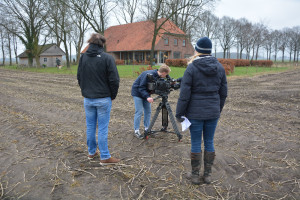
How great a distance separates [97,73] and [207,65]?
1.58 metres

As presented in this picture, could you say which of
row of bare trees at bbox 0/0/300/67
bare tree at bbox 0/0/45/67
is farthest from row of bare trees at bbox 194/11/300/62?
bare tree at bbox 0/0/45/67

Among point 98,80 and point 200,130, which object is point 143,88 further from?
point 200,130

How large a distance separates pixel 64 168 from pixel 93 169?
47 centimetres

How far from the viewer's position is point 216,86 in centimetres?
295

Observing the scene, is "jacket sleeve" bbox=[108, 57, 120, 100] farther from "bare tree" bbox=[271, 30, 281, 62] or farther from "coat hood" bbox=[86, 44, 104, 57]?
"bare tree" bbox=[271, 30, 281, 62]

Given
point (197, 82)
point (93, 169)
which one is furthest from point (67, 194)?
point (197, 82)

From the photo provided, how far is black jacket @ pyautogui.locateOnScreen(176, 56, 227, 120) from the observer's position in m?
2.87

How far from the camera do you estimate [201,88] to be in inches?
114

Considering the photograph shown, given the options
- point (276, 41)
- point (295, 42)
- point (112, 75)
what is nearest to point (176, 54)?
point (112, 75)

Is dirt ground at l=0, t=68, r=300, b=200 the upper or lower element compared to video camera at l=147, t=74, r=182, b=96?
lower

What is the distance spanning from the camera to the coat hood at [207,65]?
2.84 m

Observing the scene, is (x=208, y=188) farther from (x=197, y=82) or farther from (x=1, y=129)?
(x=1, y=129)

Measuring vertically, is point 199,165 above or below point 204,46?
below

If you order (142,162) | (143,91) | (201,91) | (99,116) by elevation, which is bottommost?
(142,162)
